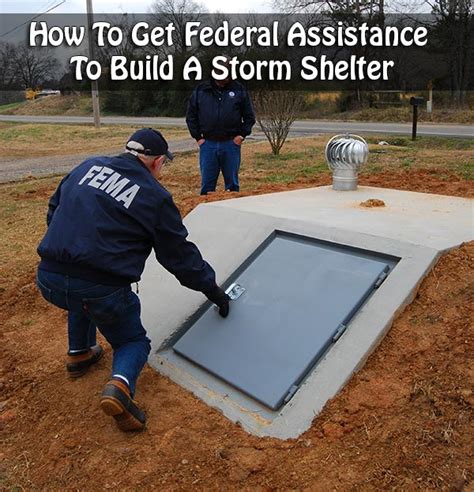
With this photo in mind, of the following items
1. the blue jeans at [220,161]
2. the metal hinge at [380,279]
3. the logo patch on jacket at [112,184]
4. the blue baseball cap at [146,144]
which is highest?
the blue baseball cap at [146,144]

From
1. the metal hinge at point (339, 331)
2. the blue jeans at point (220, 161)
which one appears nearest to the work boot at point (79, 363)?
the metal hinge at point (339, 331)

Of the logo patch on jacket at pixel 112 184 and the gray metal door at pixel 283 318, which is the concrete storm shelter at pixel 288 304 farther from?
the logo patch on jacket at pixel 112 184

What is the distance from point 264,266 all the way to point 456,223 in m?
1.42

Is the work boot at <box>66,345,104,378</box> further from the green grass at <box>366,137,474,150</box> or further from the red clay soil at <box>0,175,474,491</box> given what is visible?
the green grass at <box>366,137,474,150</box>

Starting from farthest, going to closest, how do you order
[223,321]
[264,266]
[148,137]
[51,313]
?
[51,313], [264,266], [223,321], [148,137]

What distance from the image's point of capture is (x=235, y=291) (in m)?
3.44

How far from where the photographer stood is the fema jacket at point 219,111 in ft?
19.7

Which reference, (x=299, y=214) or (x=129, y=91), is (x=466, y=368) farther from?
(x=129, y=91)

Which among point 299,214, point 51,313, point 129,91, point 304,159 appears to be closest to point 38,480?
point 51,313

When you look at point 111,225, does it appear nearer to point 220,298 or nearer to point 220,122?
point 220,298

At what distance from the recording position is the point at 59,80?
54031 mm

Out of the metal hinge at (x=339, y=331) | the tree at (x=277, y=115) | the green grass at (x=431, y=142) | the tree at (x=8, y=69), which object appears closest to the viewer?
the metal hinge at (x=339, y=331)

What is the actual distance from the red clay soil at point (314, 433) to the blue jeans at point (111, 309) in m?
0.30

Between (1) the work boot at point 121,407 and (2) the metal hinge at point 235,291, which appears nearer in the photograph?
(1) the work boot at point 121,407
